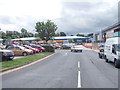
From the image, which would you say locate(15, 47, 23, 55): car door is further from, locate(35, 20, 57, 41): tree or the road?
locate(35, 20, 57, 41): tree

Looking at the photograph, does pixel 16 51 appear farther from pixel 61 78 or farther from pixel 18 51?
pixel 61 78

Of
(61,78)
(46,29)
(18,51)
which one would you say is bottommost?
(61,78)

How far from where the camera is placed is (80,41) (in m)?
131

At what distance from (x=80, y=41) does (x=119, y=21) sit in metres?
80.1

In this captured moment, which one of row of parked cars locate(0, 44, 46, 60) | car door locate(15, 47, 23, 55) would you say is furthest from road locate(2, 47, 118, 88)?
car door locate(15, 47, 23, 55)

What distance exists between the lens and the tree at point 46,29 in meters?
58.0

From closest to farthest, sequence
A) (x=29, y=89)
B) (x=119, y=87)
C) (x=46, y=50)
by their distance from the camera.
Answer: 1. (x=29, y=89)
2. (x=119, y=87)
3. (x=46, y=50)

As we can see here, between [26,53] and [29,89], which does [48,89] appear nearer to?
[29,89]

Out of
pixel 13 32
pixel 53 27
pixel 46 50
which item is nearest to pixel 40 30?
pixel 53 27

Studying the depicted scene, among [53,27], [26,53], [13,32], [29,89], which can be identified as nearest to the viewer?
[29,89]

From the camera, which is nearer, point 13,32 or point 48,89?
point 48,89

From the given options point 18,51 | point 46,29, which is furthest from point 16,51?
point 46,29

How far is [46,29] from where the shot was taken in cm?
5878

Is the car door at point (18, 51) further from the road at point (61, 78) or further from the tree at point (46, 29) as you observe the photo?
the tree at point (46, 29)
